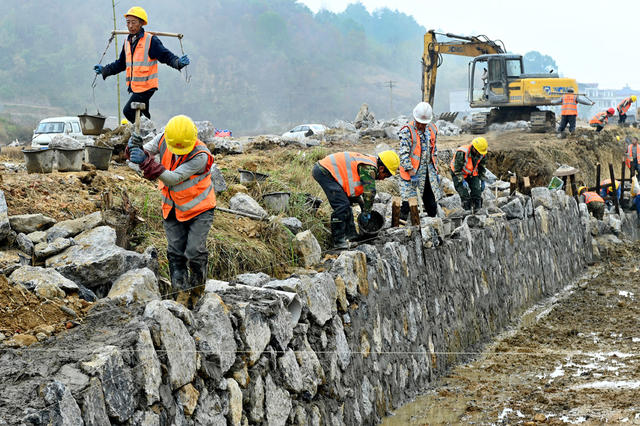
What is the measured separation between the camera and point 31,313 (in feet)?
14.2

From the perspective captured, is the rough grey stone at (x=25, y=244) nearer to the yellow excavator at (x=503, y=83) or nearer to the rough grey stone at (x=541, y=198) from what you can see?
the rough grey stone at (x=541, y=198)

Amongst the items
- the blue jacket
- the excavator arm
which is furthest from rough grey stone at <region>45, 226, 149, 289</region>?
the excavator arm

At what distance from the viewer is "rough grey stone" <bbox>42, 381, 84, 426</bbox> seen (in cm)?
285

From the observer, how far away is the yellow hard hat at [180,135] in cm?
506

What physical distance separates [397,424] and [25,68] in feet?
198

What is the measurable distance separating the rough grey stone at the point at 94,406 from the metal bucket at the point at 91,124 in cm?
637

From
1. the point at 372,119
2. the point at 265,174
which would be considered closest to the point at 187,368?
the point at 265,174

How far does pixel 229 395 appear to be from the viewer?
4.02 meters

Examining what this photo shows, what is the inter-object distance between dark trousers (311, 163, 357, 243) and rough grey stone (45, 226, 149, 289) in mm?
2485

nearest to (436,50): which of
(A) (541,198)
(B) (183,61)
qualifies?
(A) (541,198)

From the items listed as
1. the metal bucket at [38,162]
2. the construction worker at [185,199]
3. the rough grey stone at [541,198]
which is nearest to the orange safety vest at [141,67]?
the metal bucket at [38,162]

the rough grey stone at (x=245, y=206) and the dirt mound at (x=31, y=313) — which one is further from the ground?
the rough grey stone at (x=245, y=206)

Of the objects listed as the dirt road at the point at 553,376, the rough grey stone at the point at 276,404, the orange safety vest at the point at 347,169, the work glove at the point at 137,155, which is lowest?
the dirt road at the point at 553,376

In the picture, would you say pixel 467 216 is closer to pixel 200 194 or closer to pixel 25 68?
pixel 200 194
